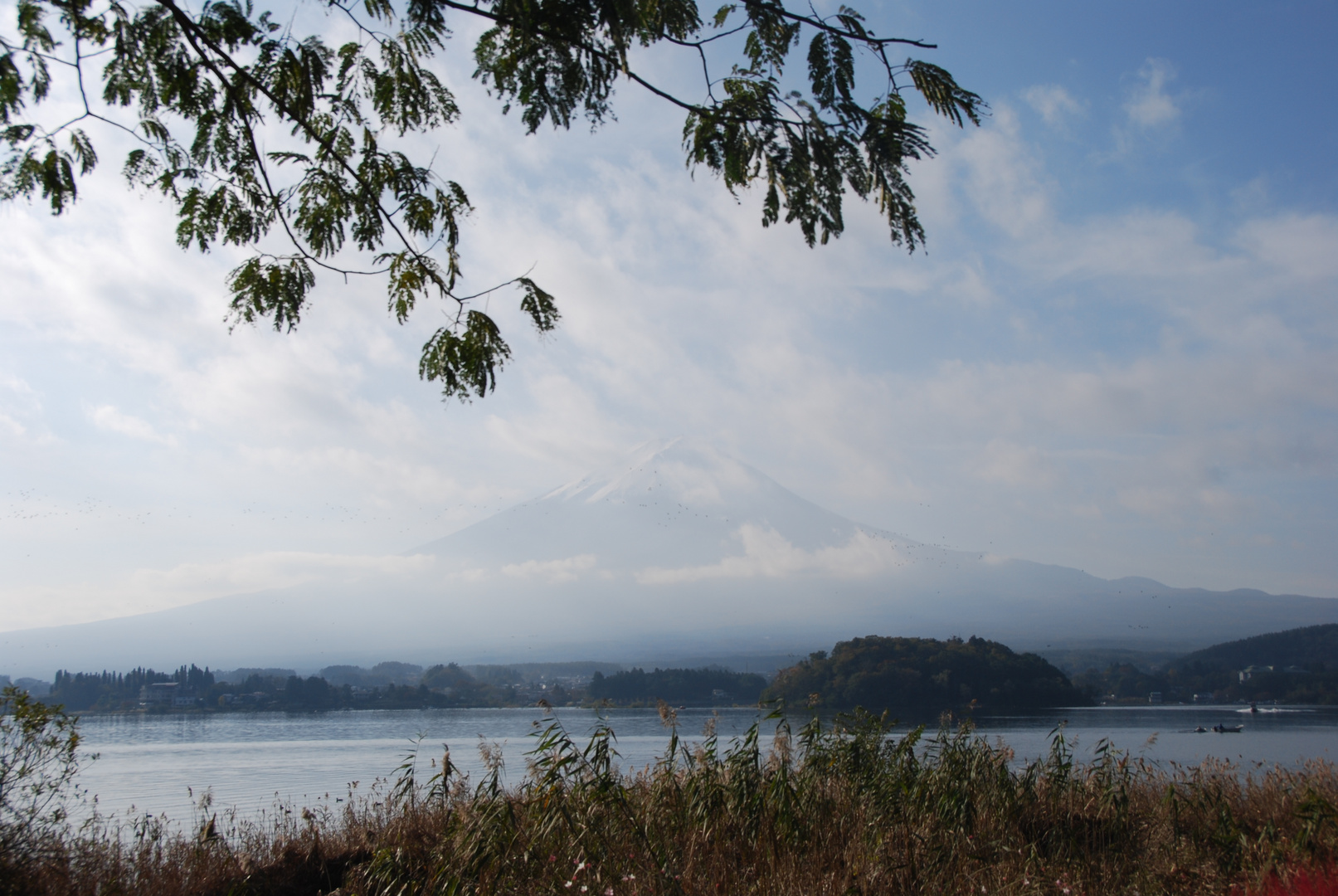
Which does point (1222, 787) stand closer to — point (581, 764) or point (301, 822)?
point (581, 764)

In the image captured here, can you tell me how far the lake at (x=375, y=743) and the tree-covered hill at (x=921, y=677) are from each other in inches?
64.6

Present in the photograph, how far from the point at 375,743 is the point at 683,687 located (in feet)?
64.4

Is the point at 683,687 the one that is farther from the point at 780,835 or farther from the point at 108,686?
the point at 780,835

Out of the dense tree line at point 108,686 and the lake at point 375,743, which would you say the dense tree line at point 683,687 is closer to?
the lake at point 375,743

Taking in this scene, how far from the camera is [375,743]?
4225cm

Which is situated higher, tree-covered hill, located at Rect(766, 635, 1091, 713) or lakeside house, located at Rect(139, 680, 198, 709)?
tree-covered hill, located at Rect(766, 635, 1091, 713)

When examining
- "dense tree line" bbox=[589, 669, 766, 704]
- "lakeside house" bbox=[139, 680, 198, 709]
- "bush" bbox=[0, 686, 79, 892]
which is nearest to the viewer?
"bush" bbox=[0, 686, 79, 892]

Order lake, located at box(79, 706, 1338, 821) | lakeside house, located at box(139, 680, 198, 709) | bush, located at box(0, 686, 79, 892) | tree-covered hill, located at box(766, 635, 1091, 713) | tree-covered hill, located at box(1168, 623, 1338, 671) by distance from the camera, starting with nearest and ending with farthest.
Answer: bush, located at box(0, 686, 79, 892) < lake, located at box(79, 706, 1338, 821) < tree-covered hill, located at box(766, 635, 1091, 713) < lakeside house, located at box(139, 680, 198, 709) < tree-covered hill, located at box(1168, 623, 1338, 671)

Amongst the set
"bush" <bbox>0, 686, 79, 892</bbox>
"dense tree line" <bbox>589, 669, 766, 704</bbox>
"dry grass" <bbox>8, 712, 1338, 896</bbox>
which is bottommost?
"dense tree line" <bbox>589, 669, 766, 704</bbox>

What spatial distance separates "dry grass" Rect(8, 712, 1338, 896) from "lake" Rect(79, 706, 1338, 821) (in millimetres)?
924

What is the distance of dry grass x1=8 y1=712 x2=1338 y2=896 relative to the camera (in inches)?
178

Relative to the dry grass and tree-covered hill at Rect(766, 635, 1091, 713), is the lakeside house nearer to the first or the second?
tree-covered hill at Rect(766, 635, 1091, 713)

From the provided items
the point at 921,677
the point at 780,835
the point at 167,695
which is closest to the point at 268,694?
the point at 167,695

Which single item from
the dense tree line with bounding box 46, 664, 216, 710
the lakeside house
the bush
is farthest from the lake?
the dense tree line with bounding box 46, 664, 216, 710
